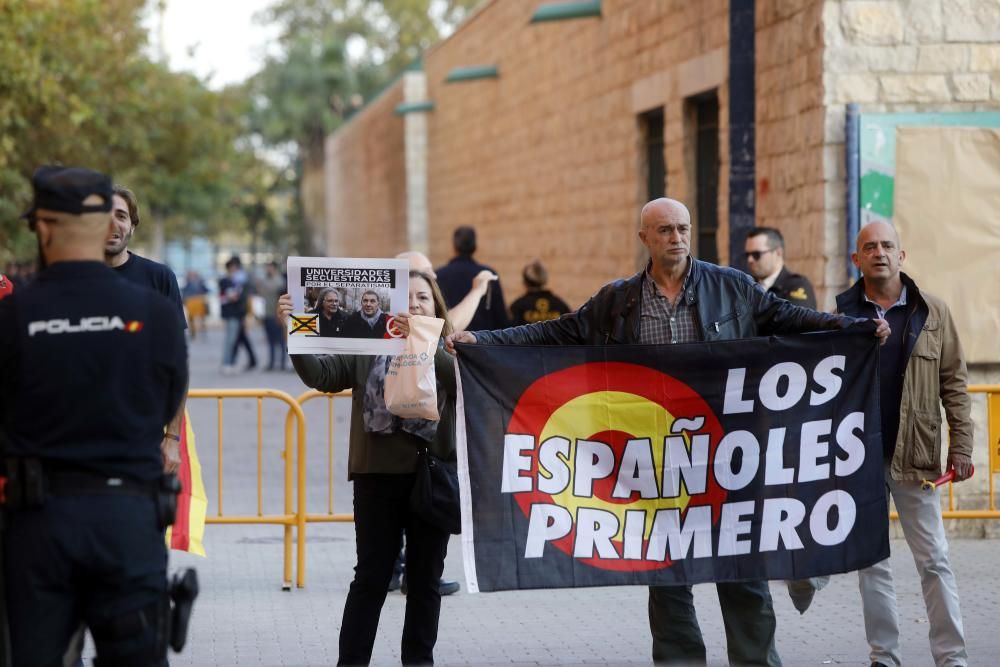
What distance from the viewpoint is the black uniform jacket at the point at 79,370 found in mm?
4277

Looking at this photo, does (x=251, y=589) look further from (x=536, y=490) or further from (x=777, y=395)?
(x=777, y=395)

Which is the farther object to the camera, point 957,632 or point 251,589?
point 251,589

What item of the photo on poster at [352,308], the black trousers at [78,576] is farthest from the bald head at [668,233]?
the black trousers at [78,576]

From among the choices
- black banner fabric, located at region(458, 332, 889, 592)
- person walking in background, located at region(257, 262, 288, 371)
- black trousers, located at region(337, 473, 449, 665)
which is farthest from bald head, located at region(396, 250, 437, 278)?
person walking in background, located at region(257, 262, 288, 371)

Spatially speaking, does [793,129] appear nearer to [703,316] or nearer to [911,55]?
[911,55]

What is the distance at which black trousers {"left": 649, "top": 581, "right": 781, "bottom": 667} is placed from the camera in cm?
650

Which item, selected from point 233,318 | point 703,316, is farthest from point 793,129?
point 233,318

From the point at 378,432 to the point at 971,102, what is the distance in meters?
6.18

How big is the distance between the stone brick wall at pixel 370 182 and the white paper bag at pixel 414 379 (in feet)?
79.7

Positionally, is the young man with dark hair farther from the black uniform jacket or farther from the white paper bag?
the black uniform jacket

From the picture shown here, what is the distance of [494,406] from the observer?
249 inches

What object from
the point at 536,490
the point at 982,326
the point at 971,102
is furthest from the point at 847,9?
the point at 536,490

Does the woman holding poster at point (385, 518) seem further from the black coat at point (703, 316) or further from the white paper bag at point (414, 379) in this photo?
the black coat at point (703, 316)

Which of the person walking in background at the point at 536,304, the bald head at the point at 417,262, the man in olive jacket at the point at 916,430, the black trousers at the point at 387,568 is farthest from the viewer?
the person walking in background at the point at 536,304
